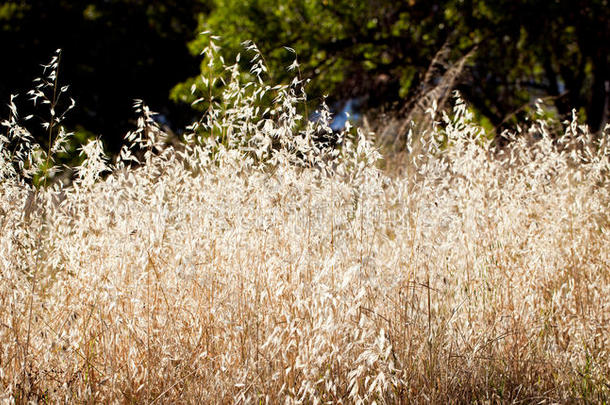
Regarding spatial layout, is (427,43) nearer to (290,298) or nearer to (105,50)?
(290,298)

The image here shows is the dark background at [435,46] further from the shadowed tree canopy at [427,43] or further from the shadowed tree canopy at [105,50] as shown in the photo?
the shadowed tree canopy at [105,50]

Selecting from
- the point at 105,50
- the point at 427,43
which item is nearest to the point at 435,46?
the point at 427,43

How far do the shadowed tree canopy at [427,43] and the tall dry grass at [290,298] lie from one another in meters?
7.38

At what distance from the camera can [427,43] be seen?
10891 mm

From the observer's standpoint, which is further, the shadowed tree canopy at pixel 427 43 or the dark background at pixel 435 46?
the shadowed tree canopy at pixel 427 43

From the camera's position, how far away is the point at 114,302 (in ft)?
7.46

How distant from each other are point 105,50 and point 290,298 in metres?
17.8

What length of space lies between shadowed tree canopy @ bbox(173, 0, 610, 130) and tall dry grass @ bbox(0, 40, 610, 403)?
738cm

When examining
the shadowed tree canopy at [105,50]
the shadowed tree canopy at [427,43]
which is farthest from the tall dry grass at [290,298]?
the shadowed tree canopy at [105,50]

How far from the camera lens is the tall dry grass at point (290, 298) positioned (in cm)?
216

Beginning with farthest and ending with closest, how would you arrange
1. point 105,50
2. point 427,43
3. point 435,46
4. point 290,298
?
point 105,50
point 427,43
point 435,46
point 290,298

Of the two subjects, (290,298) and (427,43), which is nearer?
(290,298)

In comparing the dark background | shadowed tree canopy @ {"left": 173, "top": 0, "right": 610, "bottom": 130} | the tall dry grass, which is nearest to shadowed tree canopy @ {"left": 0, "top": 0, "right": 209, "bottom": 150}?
the dark background

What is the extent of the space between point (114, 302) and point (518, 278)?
2042 millimetres
